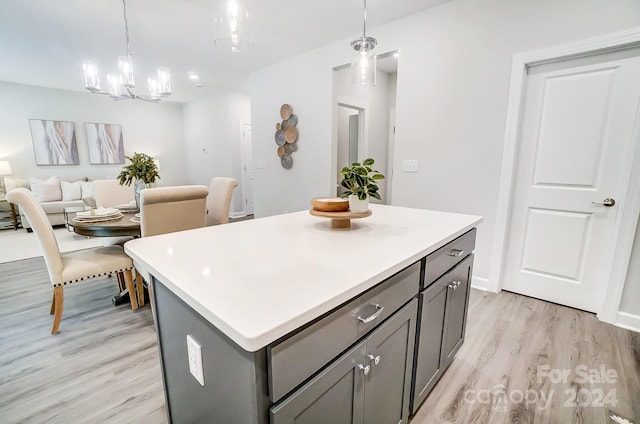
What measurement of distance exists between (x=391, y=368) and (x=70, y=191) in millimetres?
6572

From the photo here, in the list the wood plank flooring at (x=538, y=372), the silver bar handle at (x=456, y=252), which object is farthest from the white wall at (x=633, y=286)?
the silver bar handle at (x=456, y=252)

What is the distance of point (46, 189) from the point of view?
5.08 m

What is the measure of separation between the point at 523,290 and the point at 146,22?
4.54 meters

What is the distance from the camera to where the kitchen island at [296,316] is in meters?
0.61

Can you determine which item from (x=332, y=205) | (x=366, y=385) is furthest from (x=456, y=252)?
(x=366, y=385)

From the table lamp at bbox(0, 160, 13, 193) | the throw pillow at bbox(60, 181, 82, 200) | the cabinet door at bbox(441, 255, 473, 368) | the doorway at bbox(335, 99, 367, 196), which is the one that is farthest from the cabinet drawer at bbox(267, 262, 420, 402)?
the table lamp at bbox(0, 160, 13, 193)

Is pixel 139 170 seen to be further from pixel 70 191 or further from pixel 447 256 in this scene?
pixel 70 191

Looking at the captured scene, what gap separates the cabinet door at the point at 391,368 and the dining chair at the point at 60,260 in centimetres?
211

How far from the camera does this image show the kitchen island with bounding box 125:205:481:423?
0.61 m

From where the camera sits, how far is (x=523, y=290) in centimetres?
252

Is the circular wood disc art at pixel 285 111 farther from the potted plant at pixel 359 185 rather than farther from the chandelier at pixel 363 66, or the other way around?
the potted plant at pixel 359 185

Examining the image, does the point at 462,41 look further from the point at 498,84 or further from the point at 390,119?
the point at 390,119

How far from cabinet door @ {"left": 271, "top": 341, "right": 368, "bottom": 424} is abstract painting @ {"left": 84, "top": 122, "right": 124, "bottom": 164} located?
24.2 ft

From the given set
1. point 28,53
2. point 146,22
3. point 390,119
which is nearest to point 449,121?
point 390,119
